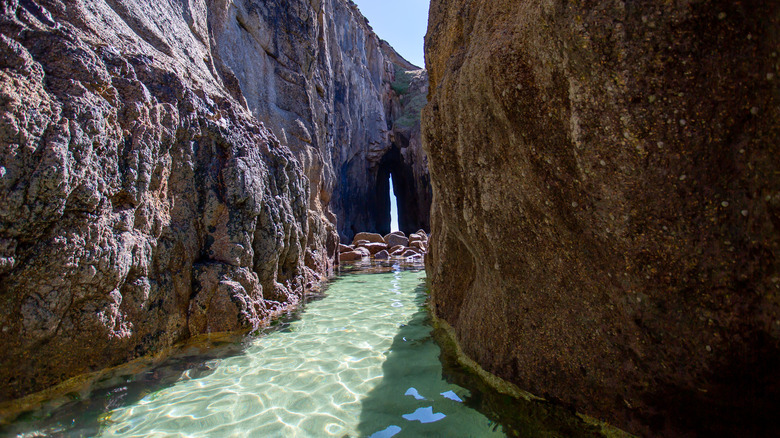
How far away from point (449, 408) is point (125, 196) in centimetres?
293

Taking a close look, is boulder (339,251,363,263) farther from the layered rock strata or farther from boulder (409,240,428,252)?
boulder (409,240,428,252)

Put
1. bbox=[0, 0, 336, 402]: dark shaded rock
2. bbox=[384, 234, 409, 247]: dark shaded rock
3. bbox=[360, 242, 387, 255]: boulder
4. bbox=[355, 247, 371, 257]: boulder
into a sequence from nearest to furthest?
1. bbox=[0, 0, 336, 402]: dark shaded rock
2. bbox=[355, 247, 371, 257]: boulder
3. bbox=[360, 242, 387, 255]: boulder
4. bbox=[384, 234, 409, 247]: dark shaded rock

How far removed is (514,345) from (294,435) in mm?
1473

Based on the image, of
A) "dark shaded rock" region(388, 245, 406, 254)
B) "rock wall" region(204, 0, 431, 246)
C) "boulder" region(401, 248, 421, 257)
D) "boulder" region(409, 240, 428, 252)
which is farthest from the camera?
"boulder" region(409, 240, 428, 252)

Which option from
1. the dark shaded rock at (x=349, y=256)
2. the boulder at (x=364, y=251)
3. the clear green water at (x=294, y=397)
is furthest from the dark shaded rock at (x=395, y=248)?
the clear green water at (x=294, y=397)

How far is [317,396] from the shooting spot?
9.15 ft

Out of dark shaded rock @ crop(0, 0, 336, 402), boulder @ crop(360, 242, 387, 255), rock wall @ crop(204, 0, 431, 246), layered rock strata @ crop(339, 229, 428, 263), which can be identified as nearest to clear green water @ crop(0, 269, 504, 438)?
dark shaded rock @ crop(0, 0, 336, 402)

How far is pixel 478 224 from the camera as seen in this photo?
9.70 ft

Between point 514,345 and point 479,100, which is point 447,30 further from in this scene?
point 514,345

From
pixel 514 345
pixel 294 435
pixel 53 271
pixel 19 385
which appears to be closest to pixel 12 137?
pixel 53 271

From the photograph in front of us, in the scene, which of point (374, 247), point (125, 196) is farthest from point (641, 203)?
point (374, 247)

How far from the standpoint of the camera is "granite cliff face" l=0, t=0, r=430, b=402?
8.19 ft

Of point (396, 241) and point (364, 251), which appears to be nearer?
point (364, 251)

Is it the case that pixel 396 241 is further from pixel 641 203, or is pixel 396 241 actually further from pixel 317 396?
pixel 641 203
